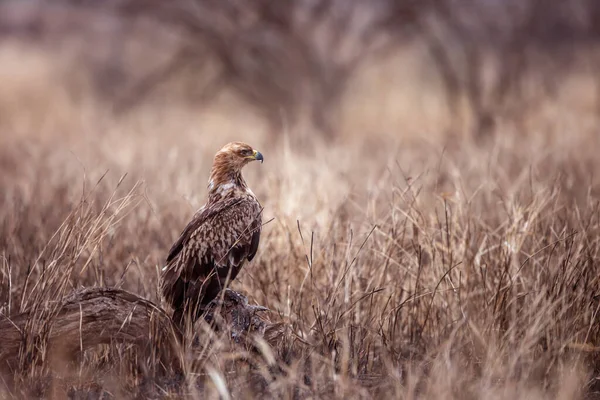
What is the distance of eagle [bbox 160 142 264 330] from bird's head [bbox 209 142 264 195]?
0.08 meters

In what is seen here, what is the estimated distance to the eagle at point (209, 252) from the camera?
3451mm

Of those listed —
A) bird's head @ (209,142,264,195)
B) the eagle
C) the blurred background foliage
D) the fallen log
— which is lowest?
the fallen log

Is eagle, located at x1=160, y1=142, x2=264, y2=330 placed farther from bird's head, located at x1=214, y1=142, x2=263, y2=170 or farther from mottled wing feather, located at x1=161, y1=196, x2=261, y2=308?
bird's head, located at x1=214, y1=142, x2=263, y2=170

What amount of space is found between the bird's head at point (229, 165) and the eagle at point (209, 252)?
0.08m

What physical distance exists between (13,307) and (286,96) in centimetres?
694

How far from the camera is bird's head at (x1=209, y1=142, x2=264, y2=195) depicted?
3879 millimetres

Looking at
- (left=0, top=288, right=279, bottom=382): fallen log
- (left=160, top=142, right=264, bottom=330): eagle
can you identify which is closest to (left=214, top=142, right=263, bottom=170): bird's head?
(left=160, top=142, right=264, bottom=330): eagle

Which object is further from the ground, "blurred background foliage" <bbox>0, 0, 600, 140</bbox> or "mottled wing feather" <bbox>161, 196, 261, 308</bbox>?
"blurred background foliage" <bbox>0, 0, 600, 140</bbox>

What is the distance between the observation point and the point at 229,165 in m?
3.88

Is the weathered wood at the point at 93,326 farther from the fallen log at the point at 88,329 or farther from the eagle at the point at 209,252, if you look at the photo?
the eagle at the point at 209,252

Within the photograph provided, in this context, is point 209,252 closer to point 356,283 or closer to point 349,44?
point 356,283

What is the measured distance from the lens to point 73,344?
10.8 ft

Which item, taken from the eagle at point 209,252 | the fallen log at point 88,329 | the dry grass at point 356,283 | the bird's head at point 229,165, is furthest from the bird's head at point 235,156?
the fallen log at point 88,329

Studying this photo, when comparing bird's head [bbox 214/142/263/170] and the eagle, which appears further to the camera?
bird's head [bbox 214/142/263/170]
